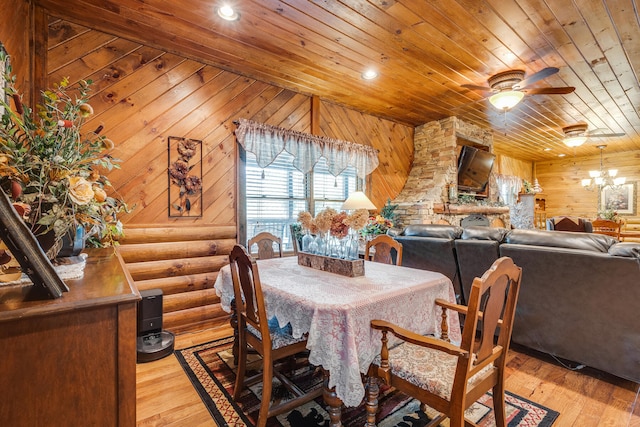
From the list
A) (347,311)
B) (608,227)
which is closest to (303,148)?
(347,311)

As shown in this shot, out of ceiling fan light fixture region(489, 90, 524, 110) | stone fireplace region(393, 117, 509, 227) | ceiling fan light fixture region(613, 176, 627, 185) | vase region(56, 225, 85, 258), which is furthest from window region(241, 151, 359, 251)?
ceiling fan light fixture region(613, 176, 627, 185)

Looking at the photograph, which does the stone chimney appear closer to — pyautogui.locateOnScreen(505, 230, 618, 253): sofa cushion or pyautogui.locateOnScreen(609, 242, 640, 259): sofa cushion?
pyautogui.locateOnScreen(505, 230, 618, 253): sofa cushion

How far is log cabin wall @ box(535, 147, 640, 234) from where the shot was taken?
7.79 metres

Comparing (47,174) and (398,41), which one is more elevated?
(398,41)

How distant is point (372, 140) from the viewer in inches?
201

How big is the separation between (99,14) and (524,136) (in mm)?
7412

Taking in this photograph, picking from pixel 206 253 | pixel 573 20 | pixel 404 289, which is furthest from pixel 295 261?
pixel 573 20

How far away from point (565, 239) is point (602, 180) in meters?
7.25

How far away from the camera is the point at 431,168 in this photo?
18.1ft

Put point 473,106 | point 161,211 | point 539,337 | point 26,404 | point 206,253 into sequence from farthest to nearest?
point 473,106 → point 206,253 → point 161,211 → point 539,337 → point 26,404

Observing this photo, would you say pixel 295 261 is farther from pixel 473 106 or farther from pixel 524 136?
pixel 524 136

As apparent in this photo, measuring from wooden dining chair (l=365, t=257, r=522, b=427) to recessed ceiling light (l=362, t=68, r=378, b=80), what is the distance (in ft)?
9.55

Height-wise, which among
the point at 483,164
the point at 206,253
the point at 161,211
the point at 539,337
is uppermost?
the point at 483,164

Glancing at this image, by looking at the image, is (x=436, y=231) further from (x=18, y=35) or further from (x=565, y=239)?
(x=18, y=35)
